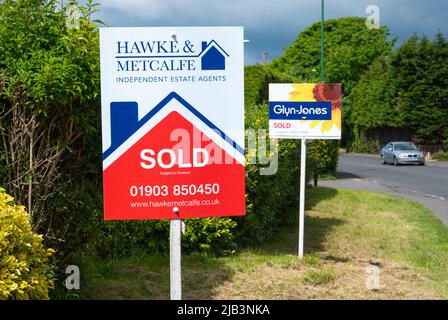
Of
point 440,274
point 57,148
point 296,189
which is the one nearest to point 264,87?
point 296,189

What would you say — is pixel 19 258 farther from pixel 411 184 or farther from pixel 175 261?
pixel 411 184

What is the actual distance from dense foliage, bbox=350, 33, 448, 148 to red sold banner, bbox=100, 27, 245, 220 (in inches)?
1498

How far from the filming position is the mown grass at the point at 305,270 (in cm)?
558

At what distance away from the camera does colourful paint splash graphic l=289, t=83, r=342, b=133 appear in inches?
309

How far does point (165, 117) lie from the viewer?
3434mm

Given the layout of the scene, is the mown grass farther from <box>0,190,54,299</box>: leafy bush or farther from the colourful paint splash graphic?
the colourful paint splash graphic

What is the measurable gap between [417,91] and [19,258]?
1547 inches

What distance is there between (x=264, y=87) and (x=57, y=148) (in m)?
14.4

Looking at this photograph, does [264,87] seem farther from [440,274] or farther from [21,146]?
[21,146]

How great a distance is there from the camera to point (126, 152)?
11.2 ft

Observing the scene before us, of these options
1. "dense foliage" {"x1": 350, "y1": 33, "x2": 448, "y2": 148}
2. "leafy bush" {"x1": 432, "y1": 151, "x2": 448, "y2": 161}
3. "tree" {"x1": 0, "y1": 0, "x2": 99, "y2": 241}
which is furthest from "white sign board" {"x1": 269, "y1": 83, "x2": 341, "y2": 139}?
"dense foliage" {"x1": 350, "y1": 33, "x2": 448, "y2": 148}

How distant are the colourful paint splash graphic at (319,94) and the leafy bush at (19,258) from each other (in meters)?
4.78
